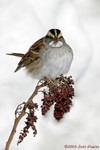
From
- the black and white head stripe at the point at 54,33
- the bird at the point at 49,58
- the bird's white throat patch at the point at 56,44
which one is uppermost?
the black and white head stripe at the point at 54,33

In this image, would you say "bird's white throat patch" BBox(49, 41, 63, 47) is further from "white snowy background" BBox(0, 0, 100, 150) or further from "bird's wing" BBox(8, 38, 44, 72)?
"white snowy background" BBox(0, 0, 100, 150)

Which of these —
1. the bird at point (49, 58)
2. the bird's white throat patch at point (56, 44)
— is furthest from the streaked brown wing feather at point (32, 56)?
the bird's white throat patch at point (56, 44)

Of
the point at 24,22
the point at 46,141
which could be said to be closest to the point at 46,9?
the point at 24,22

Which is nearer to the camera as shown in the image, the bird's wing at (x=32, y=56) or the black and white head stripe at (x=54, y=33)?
the black and white head stripe at (x=54, y=33)

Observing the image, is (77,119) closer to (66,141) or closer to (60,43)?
(66,141)

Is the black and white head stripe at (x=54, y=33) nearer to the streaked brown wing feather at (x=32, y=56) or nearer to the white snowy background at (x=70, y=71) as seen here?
the streaked brown wing feather at (x=32, y=56)

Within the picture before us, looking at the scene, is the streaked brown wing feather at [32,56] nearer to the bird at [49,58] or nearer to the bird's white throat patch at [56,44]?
the bird at [49,58]

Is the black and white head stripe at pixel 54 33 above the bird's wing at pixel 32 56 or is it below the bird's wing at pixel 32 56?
above
